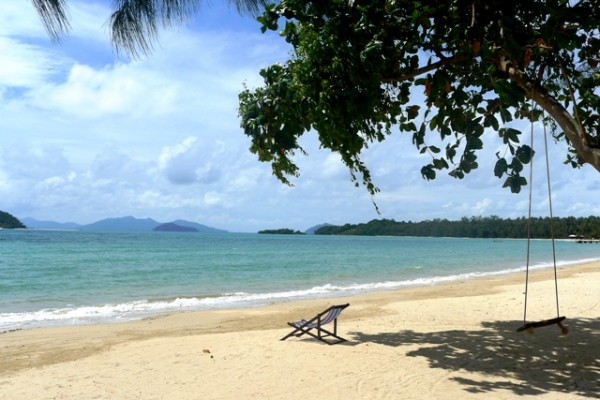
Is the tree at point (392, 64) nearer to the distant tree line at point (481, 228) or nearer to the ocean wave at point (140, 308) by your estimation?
the ocean wave at point (140, 308)

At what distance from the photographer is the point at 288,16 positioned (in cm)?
600

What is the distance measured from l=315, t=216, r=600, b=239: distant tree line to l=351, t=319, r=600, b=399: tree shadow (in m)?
117

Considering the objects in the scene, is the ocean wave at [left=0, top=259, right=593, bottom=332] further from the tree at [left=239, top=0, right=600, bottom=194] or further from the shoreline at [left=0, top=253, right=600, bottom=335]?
the tree at [left=239, top=0, right=600, bottom=194]

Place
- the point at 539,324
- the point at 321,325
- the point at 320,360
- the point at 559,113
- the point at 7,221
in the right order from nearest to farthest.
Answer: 1. the point at 539,324
2. the point at 559,113
3. the point at 320,360
4. the point at 321,325
5. the point at 7,221

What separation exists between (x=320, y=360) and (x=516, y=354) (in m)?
2.61

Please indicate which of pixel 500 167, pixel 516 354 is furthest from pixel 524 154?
pixel 516 354

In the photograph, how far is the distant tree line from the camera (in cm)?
12494

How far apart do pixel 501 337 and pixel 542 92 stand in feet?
13.3

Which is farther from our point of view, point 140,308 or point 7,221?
point 7,221

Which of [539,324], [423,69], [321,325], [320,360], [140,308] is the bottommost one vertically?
[140,308]

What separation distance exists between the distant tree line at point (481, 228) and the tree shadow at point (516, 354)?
117 metres

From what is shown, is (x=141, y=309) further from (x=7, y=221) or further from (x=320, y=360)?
(x=7, y=221)

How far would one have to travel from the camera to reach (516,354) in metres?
6.98

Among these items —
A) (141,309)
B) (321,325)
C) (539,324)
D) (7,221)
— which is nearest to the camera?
(539,324)
